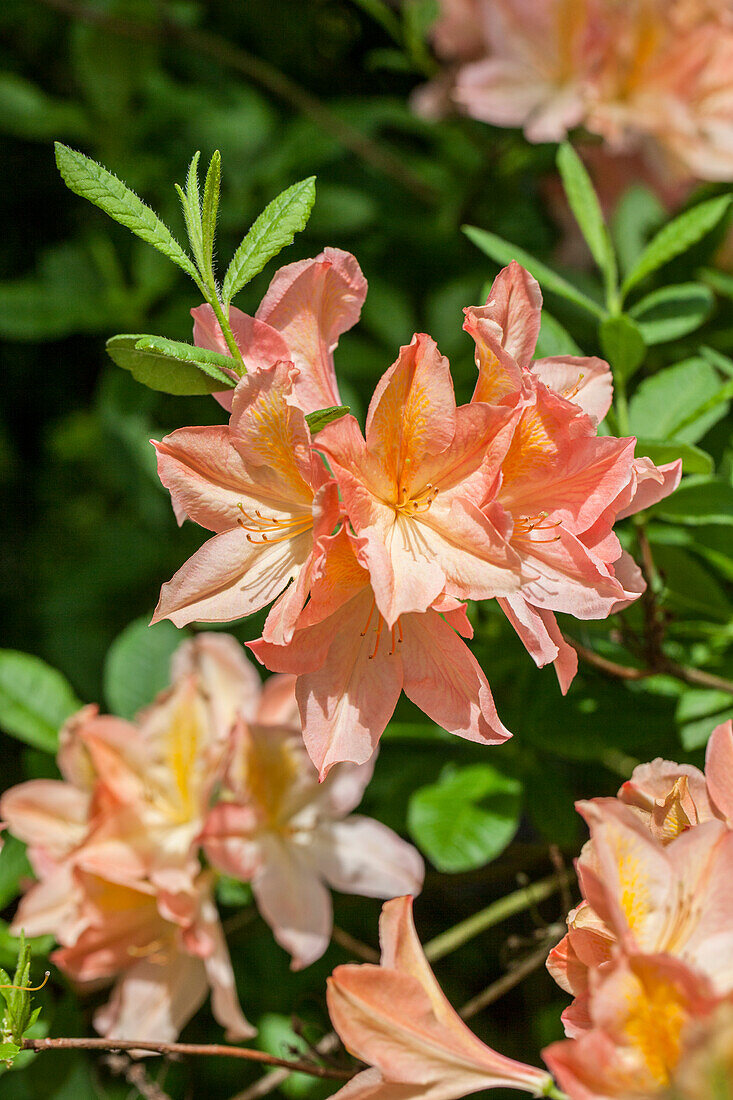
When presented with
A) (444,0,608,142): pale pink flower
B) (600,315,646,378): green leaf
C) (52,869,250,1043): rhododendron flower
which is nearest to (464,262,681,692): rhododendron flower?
(600,315,646,378): green leaf

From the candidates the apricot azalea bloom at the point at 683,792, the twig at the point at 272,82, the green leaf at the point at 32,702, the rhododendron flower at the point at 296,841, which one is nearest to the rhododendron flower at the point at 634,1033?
the apricot azalea bloom at the point at 683,792

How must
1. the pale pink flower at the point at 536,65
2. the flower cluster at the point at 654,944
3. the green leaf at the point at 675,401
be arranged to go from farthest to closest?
1. the pale pink flower at the point at 536,65
2. the green leaf at the point at 675,401
3. the flower cluster at the point at 654,944

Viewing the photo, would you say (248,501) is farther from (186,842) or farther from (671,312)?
(671,312)

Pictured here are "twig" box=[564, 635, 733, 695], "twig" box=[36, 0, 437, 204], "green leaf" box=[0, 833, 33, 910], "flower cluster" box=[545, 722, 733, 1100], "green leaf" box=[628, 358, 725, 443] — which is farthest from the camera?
"twig" box=[36, 0, 437, 204]

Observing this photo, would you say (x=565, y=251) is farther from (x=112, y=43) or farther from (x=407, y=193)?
(x=112, y=43)

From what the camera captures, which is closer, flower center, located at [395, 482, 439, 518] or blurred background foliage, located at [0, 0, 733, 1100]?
flower center, located at [395, 482, 439, 518]

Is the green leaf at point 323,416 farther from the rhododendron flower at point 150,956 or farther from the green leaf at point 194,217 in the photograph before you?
the rhododendron flower at point 150,956

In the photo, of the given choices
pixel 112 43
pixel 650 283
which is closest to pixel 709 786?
pixel 650 283

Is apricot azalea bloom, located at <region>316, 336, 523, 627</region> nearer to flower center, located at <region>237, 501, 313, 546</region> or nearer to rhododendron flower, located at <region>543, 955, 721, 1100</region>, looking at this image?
flower center, located at <region>237, 501, 313, 546</region>
